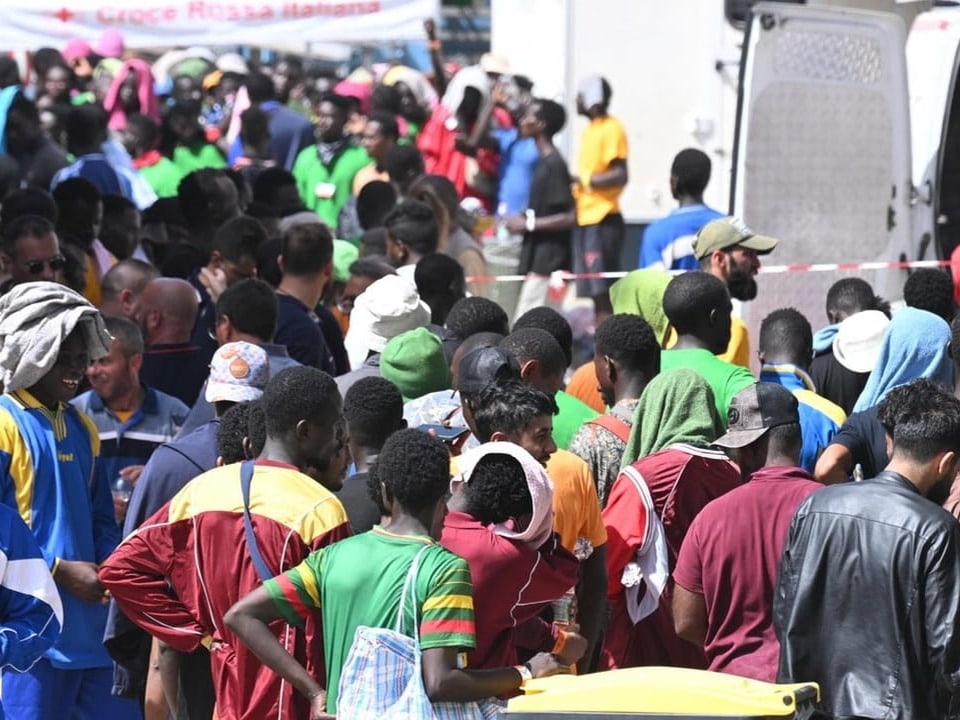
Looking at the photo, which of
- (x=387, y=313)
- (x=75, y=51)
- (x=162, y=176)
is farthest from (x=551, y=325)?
(x=75, y=51)

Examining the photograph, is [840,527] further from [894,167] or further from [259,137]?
[259,137]

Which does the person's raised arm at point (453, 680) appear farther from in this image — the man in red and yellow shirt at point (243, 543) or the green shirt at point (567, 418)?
the green shirt at point (567, 418)

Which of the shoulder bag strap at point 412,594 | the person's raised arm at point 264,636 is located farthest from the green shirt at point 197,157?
the shoulder bag strap at point 412,594

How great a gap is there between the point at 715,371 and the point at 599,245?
23.5 ft

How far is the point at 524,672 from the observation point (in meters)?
5.07

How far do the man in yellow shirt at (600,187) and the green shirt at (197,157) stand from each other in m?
3.29

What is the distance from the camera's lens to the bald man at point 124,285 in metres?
9.02

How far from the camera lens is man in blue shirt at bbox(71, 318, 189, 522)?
732cm

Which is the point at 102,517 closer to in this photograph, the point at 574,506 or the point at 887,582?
the point at 574,506

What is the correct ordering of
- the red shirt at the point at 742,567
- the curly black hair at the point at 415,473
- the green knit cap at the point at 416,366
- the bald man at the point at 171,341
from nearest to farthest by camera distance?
the curly black hair at the point at 415,473 → the red shirt at the point at 742,567 → the green knit cap at the point at 416,366 → the bald man at the point at 171,341

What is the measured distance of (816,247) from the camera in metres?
10.6

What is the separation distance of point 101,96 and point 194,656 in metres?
13.5

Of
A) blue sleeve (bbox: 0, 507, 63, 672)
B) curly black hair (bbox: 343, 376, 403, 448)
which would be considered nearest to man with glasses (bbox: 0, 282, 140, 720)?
curly black hair (bbox: 343, 376, 403, 448)

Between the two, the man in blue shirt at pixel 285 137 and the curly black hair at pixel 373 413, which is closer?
the curly black hair at pixel 373 413
